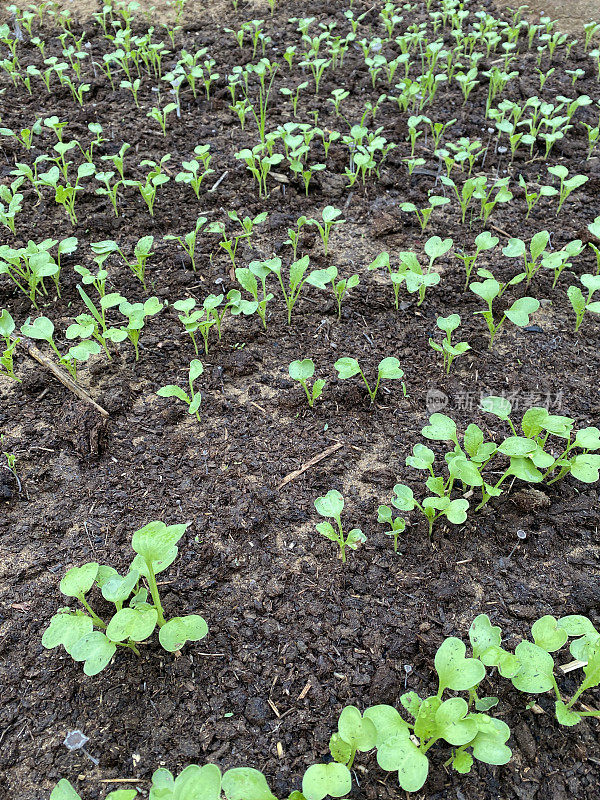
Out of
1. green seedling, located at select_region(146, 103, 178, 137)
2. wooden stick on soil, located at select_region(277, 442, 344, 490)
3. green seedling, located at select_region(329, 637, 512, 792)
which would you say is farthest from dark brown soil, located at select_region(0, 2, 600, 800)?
green seedling, located at select_region(146, 103, 178, 137)

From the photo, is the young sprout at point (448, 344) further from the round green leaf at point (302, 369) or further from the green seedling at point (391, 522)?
the green seedling at point (391, 522)

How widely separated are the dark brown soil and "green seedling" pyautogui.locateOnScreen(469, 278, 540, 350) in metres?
0.11

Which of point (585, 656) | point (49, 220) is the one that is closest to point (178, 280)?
point (49, 220)

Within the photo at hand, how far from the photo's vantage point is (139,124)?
146 inches

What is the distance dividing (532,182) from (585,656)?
262 cm

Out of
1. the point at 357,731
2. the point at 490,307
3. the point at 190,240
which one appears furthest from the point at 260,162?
the point at 357,731

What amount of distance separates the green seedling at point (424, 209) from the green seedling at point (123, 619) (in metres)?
1.92

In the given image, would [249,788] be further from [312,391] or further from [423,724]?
[312,391]

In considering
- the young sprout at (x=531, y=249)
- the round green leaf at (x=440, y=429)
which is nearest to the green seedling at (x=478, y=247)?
the young sprout at (x=531, y=249)

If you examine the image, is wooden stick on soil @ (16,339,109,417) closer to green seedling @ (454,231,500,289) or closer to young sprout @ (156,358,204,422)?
young sprout @ (156,358,204,422)

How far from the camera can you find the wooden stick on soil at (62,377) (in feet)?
7.15

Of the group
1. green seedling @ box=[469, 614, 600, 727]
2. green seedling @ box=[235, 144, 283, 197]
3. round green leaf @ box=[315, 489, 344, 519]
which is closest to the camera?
green seedling @ box=[469, 614, 600, 727]

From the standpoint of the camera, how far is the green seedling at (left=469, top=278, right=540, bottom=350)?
221 cm

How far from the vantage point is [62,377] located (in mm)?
2244
